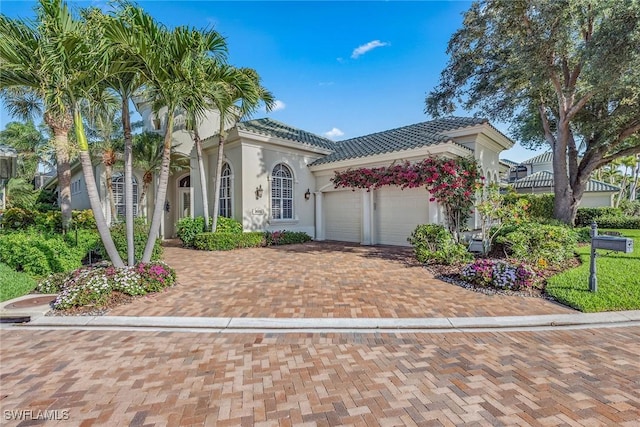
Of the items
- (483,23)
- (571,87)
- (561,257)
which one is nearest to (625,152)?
(571,87)

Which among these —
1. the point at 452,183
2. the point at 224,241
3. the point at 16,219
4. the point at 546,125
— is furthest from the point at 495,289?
the point at 16,219

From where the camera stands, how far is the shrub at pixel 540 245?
8.14m

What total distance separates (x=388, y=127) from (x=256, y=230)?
9.59 metres

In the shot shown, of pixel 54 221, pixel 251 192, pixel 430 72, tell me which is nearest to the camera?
pixel 54 221

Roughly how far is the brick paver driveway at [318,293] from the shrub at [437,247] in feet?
1.62

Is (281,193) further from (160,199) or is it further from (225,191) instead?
(160,199)

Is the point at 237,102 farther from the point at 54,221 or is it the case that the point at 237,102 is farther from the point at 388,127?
the point at 388,127

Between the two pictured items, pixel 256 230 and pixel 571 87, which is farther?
pixel 256 230

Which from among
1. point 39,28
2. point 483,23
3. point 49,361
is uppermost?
point 483,23

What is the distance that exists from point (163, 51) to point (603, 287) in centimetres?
1034

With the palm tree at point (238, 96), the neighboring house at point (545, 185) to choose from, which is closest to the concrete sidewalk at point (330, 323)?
the palm tree at point (238, 96)

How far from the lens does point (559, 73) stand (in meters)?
12.5

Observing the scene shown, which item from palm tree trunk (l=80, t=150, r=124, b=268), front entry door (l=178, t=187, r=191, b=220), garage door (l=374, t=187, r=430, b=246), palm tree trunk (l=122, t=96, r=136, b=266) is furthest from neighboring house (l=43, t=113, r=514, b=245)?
palm tree trunk (l=80, t=150, r=124, b=268)

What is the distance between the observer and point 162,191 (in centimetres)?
728
